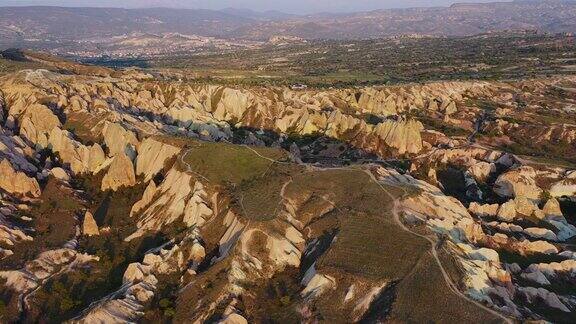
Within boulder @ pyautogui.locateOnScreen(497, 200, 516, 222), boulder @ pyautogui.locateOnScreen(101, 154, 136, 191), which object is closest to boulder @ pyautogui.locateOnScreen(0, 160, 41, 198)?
boulder @ pyautogui.locateOnScreen(101, 154, 136, 191)

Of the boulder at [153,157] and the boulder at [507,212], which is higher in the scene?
the boulder at [153,157]

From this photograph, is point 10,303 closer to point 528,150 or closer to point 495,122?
point 528,150

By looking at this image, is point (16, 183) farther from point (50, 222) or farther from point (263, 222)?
point (263, 222)

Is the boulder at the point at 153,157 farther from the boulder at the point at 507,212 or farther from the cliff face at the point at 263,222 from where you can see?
the boulder at the point at 507,212

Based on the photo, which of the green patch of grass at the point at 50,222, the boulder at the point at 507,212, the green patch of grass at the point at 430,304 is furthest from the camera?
the boulder at the point at 507,212

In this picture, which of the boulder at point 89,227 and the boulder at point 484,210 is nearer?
the boulder at point 89,227

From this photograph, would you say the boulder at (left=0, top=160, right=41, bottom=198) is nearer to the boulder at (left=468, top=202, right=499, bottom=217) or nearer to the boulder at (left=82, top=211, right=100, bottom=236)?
the boulder at (left=82, top=211, right=100, bottom=236)

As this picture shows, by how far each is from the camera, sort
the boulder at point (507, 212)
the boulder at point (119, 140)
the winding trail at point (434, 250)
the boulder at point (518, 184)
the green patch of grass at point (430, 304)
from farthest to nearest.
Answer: the boulder at point (119, 140)
the boulder at point (518, 184)
the boulder at point (507, 212)
the winding trail at point (434, 250)
the green patch of grass at point (430, 304)

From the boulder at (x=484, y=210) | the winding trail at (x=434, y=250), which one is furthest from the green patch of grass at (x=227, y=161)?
the boulder at (x=484, y=210)
